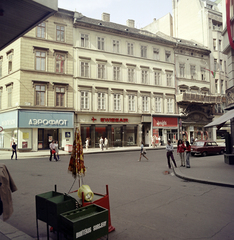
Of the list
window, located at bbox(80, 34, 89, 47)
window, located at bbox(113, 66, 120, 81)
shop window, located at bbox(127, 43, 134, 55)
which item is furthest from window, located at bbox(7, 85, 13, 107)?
shop window, located at bbox(127, 43, 134, 55)

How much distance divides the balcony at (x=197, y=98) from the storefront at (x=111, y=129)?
828 centimetres

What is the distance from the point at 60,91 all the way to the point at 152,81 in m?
15.2

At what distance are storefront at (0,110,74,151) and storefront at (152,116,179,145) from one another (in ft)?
45.1

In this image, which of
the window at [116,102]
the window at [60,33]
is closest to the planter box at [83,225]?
the window at [116,102]

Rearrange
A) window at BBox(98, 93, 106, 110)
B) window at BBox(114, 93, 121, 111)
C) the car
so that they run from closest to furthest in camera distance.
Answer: the car
window at BBox(98, 93, 106, 110)
window at BBox(114, 93, 121, 111)

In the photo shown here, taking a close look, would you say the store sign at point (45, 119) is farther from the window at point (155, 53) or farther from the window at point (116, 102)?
the window at point (155, 53)

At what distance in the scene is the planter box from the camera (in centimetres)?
328

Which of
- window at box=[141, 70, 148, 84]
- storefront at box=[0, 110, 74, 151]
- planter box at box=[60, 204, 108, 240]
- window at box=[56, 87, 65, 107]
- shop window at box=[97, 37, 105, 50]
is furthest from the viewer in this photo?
window at box=[141, 70, 148, 84]

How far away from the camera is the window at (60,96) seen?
29484 mm

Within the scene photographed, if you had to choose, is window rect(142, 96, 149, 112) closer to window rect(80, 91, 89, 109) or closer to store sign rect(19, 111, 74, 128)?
window rect(80, 91, 89, 109)

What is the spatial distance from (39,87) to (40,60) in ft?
11.4

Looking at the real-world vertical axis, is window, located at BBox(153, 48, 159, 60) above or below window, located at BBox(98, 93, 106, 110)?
above

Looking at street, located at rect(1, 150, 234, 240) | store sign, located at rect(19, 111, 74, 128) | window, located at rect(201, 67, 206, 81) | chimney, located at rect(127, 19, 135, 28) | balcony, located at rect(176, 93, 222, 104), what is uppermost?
chimney, located at rect(127, 19, 135, 28)

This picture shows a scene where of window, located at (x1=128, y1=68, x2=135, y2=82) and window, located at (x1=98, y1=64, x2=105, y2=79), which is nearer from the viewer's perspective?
window, located at (x1=98, y1=64, x2=105, y2=79)
